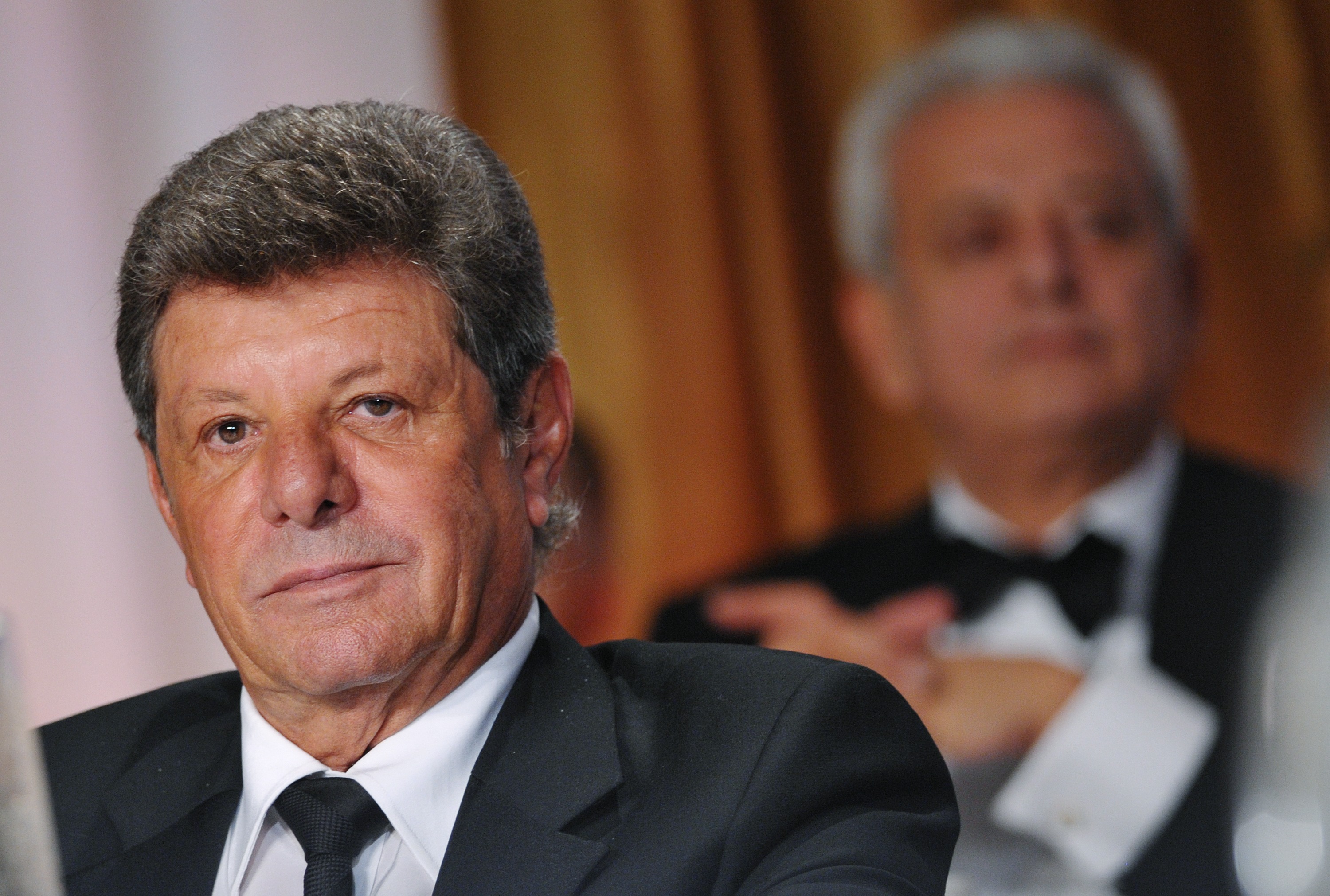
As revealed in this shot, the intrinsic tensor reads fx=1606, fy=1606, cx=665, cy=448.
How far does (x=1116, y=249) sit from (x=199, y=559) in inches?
114

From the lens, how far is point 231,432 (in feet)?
4.92

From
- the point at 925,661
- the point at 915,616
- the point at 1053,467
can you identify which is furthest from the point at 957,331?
the point at 925,661

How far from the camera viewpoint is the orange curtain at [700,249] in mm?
4113

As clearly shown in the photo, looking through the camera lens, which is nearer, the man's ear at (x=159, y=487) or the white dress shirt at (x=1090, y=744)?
the man's ear at (x=159, y=487)

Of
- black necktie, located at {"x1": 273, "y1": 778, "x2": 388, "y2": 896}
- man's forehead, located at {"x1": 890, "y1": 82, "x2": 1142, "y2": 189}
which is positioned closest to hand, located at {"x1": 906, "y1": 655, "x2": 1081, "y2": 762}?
man's forehead, located at {"x1": 890, "y1": 82, "x2": 1142, "y2": 189}

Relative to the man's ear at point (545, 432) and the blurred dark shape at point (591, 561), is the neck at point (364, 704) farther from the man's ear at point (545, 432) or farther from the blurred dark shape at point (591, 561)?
the blurred dark shape at point (591, 561)

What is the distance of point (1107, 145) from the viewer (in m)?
3.95

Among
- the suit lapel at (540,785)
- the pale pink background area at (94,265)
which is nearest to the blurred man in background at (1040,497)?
the pale pink background area at (94,265)

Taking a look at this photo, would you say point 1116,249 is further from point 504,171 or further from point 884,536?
point 504,171

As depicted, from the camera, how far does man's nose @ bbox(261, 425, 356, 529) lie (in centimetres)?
141

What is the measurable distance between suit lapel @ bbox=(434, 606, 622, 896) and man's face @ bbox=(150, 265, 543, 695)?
0.11m

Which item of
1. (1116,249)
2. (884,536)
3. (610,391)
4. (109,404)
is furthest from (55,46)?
(1116,249)

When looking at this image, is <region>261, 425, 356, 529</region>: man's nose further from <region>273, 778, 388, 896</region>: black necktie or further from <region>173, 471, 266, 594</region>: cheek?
<region>273, 778, 388, 896</region>: black necktie

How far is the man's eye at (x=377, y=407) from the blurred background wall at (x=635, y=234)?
8.26ft
